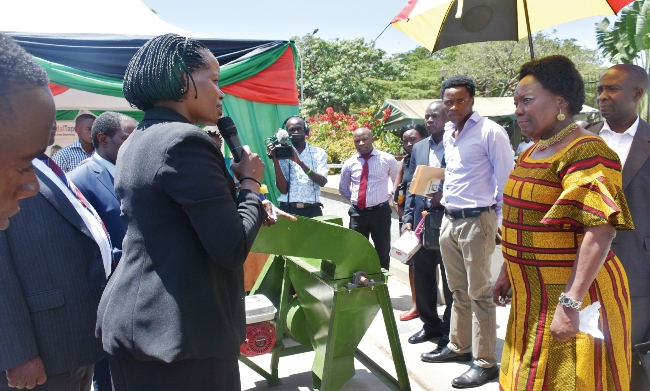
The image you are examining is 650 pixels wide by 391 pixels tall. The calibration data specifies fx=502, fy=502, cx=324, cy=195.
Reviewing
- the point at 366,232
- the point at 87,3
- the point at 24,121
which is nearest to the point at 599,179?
the point at 24,121

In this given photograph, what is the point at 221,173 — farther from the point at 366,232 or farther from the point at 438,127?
the point at 366,232

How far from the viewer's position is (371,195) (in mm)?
5223

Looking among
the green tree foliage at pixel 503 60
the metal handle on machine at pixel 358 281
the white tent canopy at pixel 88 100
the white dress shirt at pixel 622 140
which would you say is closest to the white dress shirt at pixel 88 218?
the metal handle on machine at pixel 358 281

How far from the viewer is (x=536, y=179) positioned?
2.04 m

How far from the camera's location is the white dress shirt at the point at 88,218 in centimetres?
210

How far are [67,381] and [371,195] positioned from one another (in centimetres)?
361

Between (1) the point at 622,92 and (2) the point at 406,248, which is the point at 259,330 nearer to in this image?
(2) the point at 406,248

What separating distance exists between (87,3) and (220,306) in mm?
6210

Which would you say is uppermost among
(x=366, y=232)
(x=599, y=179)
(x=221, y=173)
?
(x=221, y=173)

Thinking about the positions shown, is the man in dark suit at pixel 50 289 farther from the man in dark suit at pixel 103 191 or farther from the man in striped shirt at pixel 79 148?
the man in striped shirt at pixel 79 148

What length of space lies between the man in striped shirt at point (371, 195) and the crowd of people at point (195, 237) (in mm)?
2736

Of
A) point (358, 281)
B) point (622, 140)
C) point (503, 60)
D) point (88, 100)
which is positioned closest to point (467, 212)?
point (358, 281)

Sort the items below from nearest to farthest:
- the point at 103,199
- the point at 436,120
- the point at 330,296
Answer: the point at 103,199 → the point at 330,296 → the point at 436,120

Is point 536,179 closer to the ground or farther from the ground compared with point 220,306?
farther from the ground
